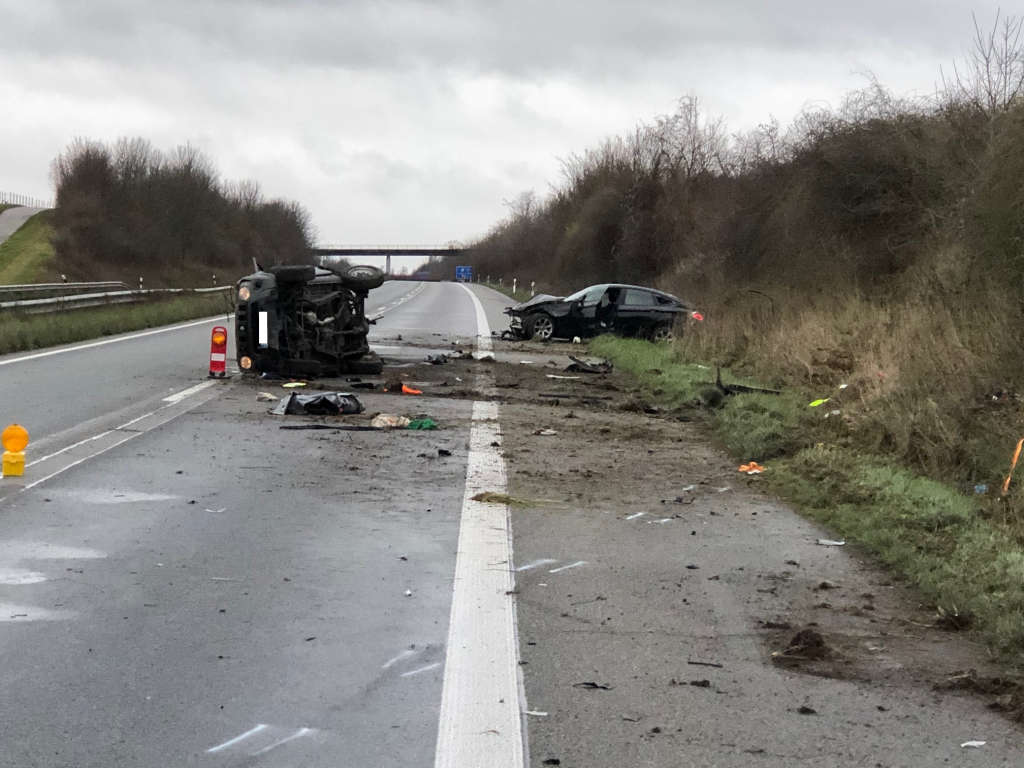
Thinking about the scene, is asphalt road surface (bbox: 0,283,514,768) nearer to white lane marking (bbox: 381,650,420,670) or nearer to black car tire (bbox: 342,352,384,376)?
white lane marking (bbox: 381,650,420,670)

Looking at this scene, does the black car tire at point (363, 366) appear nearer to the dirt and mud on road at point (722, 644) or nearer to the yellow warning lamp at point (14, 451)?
the dirt and mud on road at point (722, 644)

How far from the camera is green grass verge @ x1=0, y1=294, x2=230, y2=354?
22.5 m

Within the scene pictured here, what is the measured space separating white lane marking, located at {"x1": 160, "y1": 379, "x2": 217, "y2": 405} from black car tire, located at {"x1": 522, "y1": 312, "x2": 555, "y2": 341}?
41.3ft

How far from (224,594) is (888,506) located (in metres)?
4.68

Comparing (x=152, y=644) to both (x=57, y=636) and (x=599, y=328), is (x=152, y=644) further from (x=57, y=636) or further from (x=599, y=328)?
(x=599, y=328)

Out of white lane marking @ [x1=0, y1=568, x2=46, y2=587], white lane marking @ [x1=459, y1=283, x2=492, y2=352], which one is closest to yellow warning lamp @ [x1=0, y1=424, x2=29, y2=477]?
white lane marking @ [x1=0, y1=568, x2=46, y2=587]

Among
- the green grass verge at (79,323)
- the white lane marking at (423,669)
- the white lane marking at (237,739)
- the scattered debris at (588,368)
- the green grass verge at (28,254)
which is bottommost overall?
the white lane marking at (237,739)

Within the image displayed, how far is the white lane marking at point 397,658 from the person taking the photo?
16.4ft

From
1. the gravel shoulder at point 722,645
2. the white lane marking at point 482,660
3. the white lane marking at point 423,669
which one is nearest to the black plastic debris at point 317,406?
the gravel shoulder at point 722,645

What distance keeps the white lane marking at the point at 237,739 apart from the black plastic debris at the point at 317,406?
930 cm

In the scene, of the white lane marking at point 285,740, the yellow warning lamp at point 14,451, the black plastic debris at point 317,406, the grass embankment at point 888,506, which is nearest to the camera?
the white lane marking at point 285,740

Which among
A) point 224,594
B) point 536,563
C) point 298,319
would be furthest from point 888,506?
point 298,319

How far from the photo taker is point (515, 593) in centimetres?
618

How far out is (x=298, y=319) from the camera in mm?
17016
